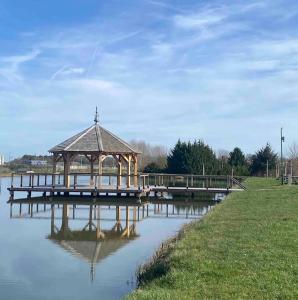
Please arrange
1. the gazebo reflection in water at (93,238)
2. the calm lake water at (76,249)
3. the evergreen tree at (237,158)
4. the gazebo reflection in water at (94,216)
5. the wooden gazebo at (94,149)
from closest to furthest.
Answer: the calm lake water at (76,249) → the gazebo reflection in water at (93,238) → the gazebo reflection in water at (94,216) → the wooden gazebo at (94,149) → the evergreen tree at (237,158)

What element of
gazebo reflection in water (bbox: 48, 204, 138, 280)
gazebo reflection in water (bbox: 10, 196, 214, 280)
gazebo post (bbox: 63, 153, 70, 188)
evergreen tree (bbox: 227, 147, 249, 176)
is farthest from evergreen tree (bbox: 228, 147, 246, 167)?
gazebo reflection in water (bbox: 48, 204, 138, 280)

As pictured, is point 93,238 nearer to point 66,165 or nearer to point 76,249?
point 76,249

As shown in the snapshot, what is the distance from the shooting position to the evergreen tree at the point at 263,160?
61.3m

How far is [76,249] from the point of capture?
1454 centimetres

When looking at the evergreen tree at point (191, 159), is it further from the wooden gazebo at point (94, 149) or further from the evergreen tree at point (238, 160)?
the wooden gazebo at point (94, 149)

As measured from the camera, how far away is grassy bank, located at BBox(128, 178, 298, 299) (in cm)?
688

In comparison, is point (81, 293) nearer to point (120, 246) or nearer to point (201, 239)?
point (201, 239)

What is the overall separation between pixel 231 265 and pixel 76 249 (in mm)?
7117

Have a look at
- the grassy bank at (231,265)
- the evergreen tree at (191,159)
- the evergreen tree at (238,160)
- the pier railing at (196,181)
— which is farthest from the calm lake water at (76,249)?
the evergreen tree at (238,160)

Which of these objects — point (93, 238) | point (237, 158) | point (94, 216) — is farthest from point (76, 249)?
point (237, 158)

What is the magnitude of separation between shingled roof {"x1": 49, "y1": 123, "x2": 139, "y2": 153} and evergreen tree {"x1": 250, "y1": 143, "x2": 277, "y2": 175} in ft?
105

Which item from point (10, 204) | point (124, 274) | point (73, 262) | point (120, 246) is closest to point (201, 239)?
point (124, 274)

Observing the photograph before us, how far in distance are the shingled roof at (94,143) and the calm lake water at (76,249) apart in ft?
19.9

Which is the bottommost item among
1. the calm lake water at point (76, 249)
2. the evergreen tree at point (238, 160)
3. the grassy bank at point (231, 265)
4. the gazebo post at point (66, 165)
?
the calm lake water at point (76, 249)
